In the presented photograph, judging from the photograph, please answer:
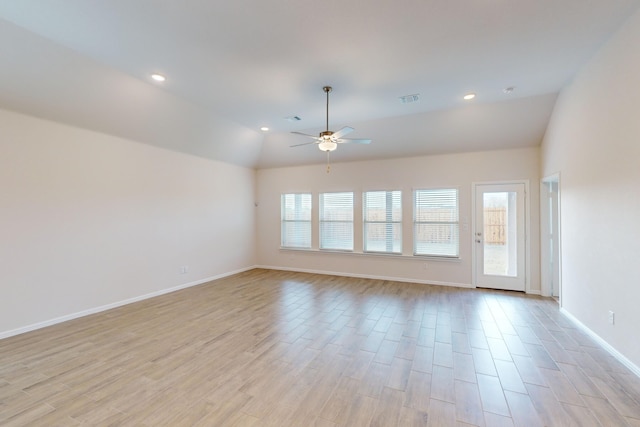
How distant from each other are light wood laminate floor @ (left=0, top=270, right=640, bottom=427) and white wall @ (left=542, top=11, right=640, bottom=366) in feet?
1.50

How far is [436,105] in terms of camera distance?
15.3 feet

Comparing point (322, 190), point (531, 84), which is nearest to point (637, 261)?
point (531, 84)

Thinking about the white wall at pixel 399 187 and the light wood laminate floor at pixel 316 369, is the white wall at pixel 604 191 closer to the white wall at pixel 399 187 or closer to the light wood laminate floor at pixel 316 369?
the light wood laminate floor at pixel 316 369

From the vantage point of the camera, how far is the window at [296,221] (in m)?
7.36

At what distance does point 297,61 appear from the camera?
3268mm

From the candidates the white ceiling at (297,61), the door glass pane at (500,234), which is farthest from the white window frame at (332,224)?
the door glass pane at (500,234)

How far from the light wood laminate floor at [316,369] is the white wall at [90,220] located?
51cm

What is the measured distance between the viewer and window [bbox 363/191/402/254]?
634cm

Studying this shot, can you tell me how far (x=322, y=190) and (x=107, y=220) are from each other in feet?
14.7

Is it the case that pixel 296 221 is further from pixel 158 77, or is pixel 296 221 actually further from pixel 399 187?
pixel 158 77

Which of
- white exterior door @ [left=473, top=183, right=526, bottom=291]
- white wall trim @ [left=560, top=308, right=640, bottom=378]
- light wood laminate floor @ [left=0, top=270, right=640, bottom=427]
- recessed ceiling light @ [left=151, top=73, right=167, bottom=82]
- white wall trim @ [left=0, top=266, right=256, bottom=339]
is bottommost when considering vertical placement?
light wood laminate floor @ [left=0, top=270, right=640, bottom=427]

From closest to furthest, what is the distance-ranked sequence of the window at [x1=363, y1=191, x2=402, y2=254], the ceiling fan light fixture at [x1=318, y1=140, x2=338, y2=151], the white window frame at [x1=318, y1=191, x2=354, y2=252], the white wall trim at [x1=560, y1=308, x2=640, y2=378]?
the white wall trim at [x1=560, y1=308, x2=640, y2=378], the ceiling fan light fixture at [x1=318, y1=140, x2=338, y2=151], the window at [x1=363, y1=191, x2=402, y2=254], the white window frame at [x1=318, y1=191, x2=354, y2=252]

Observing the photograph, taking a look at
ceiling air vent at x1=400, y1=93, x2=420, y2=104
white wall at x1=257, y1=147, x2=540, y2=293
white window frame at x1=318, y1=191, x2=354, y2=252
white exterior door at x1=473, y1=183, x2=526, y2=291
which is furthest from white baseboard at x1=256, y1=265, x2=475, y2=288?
ceiling air vent at x1=400, y1=93, x2=420, y2=104

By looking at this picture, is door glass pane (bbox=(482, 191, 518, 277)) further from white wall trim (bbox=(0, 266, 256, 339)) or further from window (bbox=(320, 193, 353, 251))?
white wall trim (bbox=(0, 266, 256, 339))
